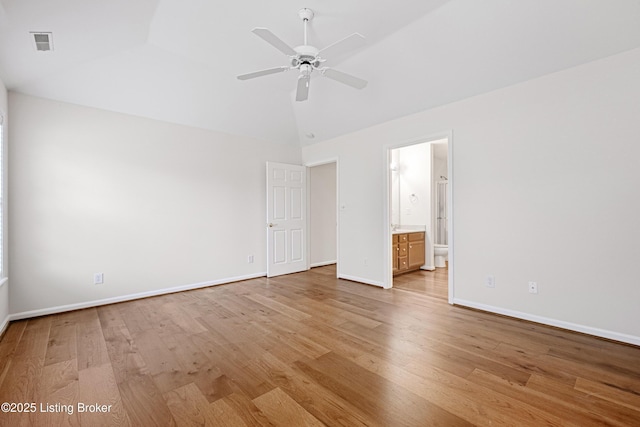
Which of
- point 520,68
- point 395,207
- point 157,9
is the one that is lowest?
point 395,207

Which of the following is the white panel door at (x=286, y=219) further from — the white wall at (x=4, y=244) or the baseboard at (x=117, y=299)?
the white wall at (x=4, y=244)

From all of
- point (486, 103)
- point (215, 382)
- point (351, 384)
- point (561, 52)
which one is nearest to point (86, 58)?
point (215, 382)

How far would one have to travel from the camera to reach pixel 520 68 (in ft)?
9.45

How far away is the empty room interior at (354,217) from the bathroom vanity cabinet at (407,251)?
0.46 metres

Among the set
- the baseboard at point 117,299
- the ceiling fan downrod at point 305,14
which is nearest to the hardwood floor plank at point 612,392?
the ceiling fan downrod at point 305,14

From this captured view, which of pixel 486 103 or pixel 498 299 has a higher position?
pixel 486 103

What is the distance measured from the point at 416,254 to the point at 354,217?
5.50ft

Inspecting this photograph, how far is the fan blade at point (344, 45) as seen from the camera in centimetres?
222

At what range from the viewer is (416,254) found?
5551 millimetres

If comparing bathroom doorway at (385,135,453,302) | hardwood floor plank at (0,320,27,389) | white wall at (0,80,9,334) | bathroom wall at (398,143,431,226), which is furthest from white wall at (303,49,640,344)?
white wall at (0,80,9,334)

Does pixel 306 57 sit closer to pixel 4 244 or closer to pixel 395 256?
pixel 395 256

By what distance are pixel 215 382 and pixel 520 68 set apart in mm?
3949

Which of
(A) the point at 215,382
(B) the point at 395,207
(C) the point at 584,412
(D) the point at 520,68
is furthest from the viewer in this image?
(B) the point at 395,207

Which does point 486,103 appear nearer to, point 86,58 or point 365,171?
point 365,171
